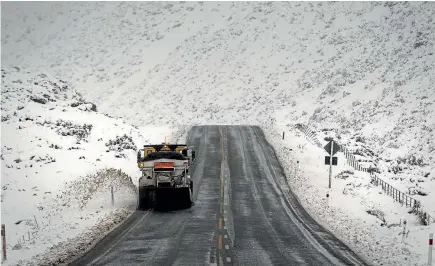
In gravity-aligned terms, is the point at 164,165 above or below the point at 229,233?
above

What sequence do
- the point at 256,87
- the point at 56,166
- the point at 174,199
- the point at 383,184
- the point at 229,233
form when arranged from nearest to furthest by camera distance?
1. the point at 229,233
2. the point at 174,199
3. the point at 56,166
4. the point at 383,184
5. the point at 256,87

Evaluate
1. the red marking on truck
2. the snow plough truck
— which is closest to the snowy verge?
the snow plough truck

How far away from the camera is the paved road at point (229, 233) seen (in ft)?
40.7

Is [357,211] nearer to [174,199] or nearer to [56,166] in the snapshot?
[174,199]

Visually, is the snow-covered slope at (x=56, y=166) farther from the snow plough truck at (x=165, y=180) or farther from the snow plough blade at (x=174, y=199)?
the snow plough blade at (x=174, y=199)

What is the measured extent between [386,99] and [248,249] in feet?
116

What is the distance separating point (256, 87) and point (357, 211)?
42017mm

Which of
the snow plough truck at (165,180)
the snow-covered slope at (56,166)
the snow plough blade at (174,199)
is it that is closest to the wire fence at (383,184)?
the snow plough blade at (174,199)

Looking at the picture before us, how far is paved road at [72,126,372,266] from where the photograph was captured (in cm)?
1241

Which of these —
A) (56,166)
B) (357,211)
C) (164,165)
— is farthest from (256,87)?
(164,165)

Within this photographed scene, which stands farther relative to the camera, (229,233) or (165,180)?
(165,180)

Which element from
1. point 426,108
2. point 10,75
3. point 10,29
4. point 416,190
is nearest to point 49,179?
point 10,75

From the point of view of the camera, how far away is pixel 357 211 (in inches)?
762

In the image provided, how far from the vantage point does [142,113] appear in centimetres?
5875
